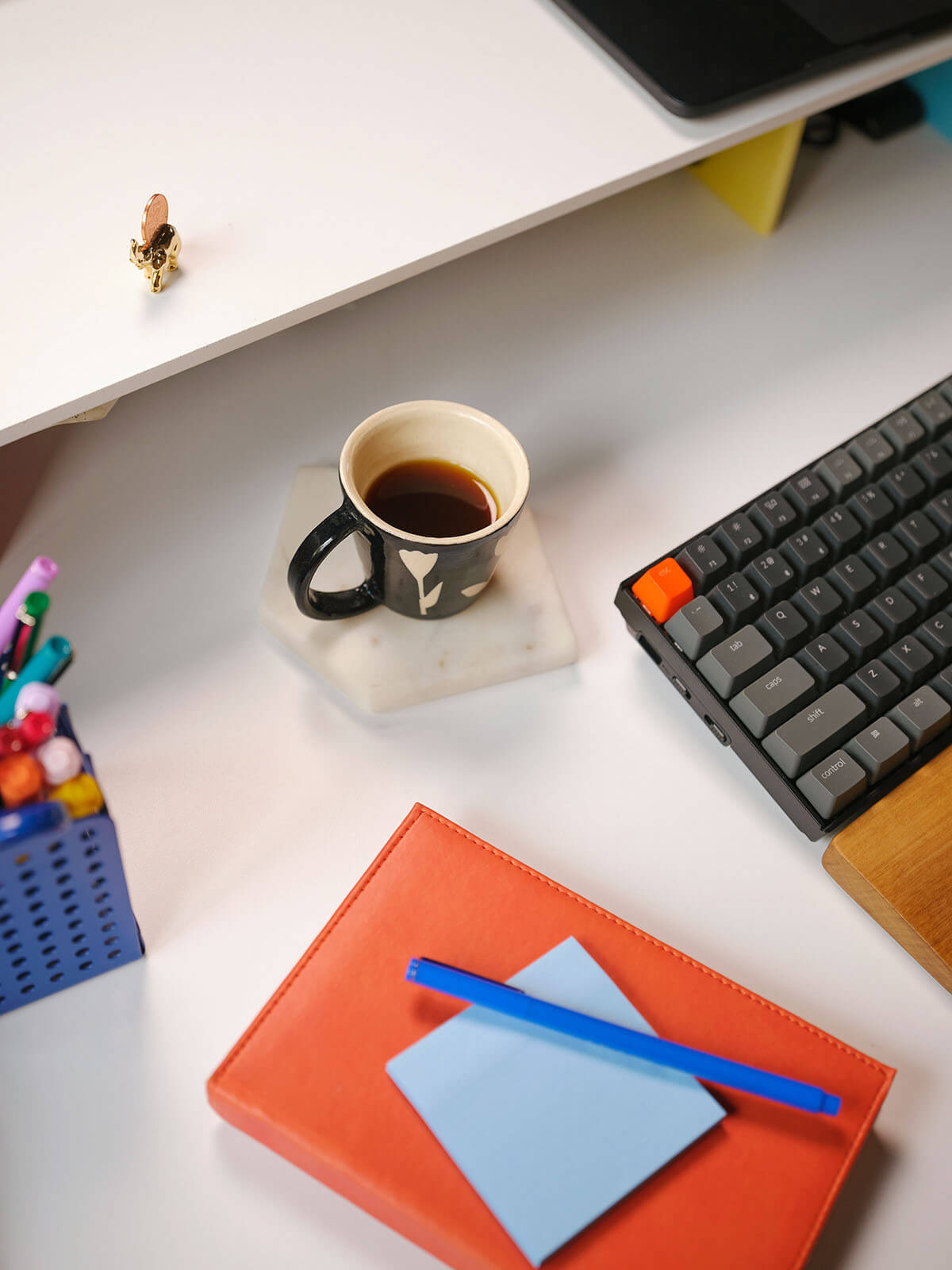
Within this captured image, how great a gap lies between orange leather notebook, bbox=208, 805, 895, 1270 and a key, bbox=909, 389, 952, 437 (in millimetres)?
319

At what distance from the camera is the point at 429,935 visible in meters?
0.46

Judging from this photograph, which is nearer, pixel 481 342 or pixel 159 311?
pixel 159 311

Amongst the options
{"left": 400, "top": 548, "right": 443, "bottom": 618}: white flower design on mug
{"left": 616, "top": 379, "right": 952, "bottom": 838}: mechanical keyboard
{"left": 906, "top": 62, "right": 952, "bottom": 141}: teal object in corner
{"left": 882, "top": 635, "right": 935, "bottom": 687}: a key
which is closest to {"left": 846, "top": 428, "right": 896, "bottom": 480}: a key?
{"left": 616, "top": 379, "right": 952, "bottom": 838}: mechanical keyboard

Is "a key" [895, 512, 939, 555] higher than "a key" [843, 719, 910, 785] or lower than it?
higher

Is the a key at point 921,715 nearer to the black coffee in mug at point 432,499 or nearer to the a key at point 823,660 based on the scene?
the a key at point 823,660

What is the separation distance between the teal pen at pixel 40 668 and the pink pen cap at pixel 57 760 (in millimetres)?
21

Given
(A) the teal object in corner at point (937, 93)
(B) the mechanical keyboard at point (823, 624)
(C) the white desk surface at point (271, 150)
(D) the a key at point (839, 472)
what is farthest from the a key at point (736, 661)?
(A) the teal object in corner at point (937, 93)

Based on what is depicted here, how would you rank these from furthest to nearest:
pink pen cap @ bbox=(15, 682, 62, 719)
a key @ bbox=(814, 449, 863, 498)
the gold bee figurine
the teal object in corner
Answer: the teal object in corner → a key @ bbox=(814, 449, 863, 498) → the gold bee figurine → pink pen cap @ bbox=(15, 682, 62, 719)

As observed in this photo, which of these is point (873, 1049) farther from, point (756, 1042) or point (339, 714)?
point (339, 714)

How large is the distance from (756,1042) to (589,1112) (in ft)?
0.25

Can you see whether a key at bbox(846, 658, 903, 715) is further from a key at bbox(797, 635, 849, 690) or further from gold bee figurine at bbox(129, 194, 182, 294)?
gold bee figurine at bbox(129, 194, 182, 294)

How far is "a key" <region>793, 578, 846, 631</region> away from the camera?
1.79 feet

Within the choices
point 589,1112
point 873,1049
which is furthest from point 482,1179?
point 873,1049

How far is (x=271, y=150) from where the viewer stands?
1.78ft
